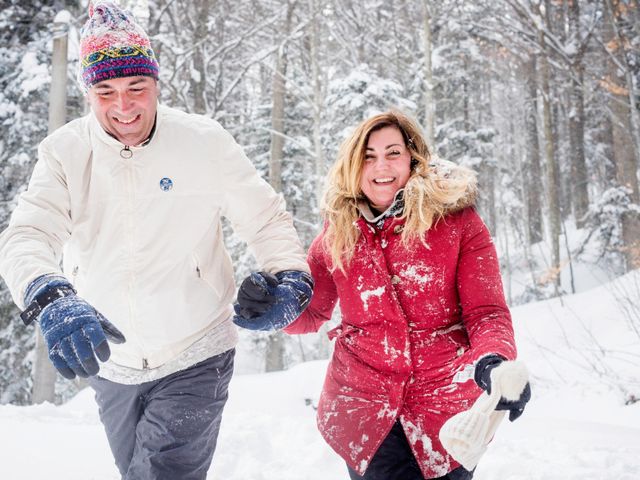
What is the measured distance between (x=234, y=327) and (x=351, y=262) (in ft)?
2.09

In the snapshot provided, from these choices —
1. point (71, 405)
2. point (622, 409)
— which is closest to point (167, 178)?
point (622, 409)

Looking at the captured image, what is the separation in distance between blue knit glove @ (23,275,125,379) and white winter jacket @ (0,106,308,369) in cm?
38

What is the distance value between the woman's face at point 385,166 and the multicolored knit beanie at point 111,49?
101 cm

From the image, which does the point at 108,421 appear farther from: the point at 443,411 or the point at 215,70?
the point at 215,70

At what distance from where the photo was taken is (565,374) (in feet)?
23.7

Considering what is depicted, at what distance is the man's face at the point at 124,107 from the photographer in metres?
2.25

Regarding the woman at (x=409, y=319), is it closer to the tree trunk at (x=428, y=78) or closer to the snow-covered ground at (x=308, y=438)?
the snow-covered ground at (x=308, y=438)

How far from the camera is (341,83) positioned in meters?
12.1

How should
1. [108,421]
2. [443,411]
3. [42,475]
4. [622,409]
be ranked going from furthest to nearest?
[622,409] < [42,475] < [108,421] < [443,411]

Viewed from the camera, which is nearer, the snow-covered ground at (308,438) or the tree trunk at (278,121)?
the snow-covered ground at (308,438)

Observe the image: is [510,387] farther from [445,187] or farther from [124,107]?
[124,107]

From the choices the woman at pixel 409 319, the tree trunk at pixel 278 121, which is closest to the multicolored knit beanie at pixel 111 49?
the woman at pixel 409 319

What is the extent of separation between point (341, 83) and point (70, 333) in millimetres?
10998

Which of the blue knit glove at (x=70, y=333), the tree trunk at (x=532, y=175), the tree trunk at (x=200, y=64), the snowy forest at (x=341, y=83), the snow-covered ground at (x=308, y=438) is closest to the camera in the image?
the blue knit glove at (x=70, y=333)
